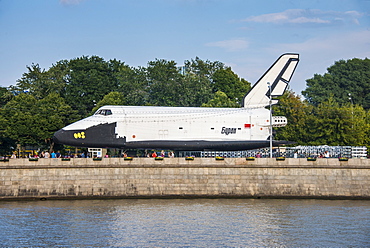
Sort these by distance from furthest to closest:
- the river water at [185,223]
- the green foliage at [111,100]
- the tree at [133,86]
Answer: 1. the tree at [133,86]
2. the green foliage at [111,100]
3. the river water at [185,223]

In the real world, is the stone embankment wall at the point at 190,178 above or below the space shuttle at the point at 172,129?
below

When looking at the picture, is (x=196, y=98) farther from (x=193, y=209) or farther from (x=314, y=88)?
(x=193, y=209)

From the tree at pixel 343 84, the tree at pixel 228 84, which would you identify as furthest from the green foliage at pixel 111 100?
the tree at pixel 343 84

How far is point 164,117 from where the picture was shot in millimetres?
69188

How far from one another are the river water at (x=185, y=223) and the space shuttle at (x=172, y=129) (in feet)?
34.4

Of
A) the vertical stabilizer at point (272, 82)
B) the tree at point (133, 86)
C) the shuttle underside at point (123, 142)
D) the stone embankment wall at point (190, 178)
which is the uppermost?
the tree at point (133, 86)

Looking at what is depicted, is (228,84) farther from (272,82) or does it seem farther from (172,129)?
(172,129)

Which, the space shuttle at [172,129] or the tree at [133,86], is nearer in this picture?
the space shuttle at [172,129]

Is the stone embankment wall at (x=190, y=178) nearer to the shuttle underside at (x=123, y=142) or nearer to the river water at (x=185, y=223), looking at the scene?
the river water at (x=185, y=223)

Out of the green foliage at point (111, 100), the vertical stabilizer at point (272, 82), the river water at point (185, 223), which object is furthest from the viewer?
the green foliage at point (111, 100)

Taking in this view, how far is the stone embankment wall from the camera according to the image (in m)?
59.5

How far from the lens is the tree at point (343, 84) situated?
14150cm

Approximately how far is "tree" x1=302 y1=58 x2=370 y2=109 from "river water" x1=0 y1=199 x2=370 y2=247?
87.7 meters

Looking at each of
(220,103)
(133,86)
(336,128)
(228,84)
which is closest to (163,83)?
(133,86)
